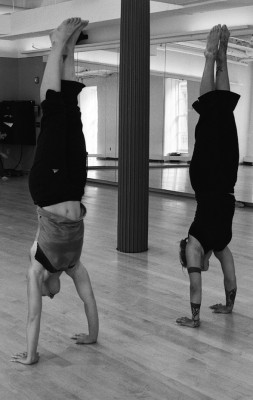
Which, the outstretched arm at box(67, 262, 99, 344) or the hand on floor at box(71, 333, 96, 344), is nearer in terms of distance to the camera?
the outstretched arm at box(67, 262, 99, 344)

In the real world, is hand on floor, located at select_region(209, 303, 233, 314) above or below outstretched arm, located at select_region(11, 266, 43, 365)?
below

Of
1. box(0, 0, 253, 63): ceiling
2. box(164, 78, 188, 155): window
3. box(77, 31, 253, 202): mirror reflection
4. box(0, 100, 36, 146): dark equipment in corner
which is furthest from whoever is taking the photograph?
box(0, 100, 36, 146): dark equipment in corner

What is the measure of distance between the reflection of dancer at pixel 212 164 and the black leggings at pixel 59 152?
0.90 meters

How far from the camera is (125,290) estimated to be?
416cm

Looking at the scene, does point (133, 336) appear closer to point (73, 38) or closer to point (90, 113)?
point (73, 38)

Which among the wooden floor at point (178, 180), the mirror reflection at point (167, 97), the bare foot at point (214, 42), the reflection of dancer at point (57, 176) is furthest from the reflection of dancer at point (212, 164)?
the wooden floor at point (178, 180)

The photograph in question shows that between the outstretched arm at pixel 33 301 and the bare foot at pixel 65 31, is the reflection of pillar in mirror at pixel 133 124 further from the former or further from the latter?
the outstretched arm at pixel 33 301

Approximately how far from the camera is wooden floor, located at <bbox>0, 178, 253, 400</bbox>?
8.66ft

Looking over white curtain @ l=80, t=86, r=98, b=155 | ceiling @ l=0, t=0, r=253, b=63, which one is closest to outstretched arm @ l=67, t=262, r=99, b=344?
ceiling @ l=0, t=0, r=253, b=63

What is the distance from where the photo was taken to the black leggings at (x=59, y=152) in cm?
263

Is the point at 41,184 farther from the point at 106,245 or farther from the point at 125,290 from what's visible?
the point at 106,245

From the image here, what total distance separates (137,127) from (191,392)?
307 centimetres

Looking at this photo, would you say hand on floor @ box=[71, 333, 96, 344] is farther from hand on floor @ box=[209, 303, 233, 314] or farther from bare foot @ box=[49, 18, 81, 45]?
bare foot @ box=[49, 18, 81, 45]

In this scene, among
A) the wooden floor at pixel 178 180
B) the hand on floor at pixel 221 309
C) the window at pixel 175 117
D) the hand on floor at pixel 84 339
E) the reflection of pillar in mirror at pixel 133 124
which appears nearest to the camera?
the hand on floor at pixel 84 339
